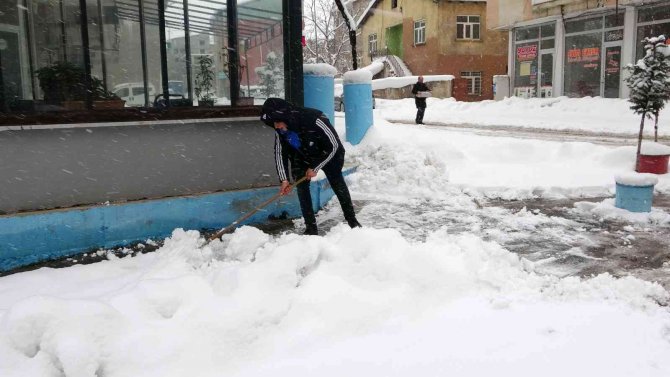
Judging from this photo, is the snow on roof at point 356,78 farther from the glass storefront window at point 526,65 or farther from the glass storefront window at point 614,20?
the glass storefront window at point 526,65

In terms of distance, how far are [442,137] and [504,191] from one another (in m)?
3.21

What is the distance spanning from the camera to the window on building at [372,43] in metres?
39.3

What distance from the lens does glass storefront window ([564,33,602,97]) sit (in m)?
20.8

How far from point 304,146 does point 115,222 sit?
2.09 metres

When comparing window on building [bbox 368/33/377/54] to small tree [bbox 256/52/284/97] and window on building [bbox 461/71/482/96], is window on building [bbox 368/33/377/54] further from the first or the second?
small tree [bbox 256/52/284/97]

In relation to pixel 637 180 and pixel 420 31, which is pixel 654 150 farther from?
pixel 420 31

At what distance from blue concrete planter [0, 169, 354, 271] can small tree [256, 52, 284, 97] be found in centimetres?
119

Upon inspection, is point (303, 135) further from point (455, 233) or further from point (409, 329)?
point (409, 329)

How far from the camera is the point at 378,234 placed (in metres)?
4.59

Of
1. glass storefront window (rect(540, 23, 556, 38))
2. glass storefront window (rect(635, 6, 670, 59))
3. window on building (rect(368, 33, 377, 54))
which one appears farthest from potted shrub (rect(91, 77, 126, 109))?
window on building (rect(368, 33, 377, 54))

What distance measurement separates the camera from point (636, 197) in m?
6.39

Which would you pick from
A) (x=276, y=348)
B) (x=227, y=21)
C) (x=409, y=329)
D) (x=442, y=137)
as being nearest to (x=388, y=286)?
(x=409, y=329)

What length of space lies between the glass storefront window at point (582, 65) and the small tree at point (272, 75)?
58.8 feet

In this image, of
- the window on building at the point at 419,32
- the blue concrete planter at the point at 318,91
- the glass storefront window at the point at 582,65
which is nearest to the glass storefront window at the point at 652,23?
the glass storefront window at the point at 582,65
